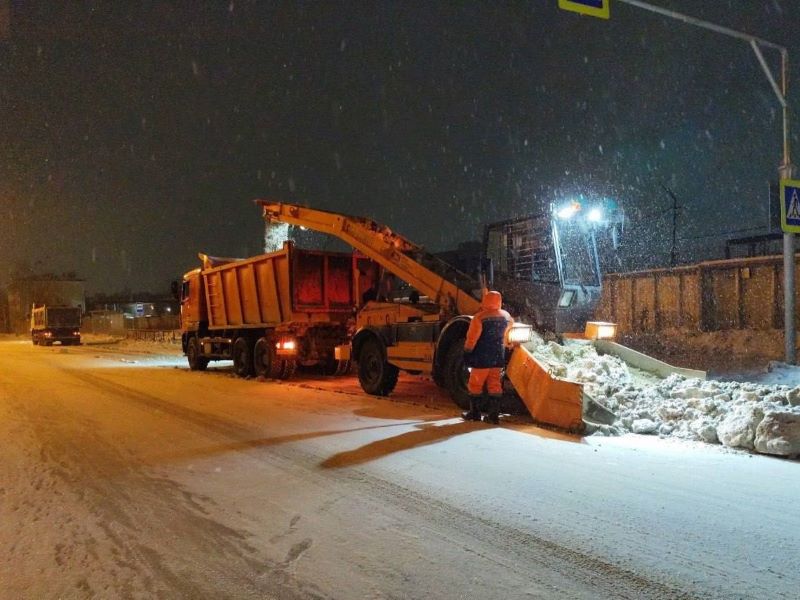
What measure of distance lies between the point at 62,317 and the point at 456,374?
42.5 metres

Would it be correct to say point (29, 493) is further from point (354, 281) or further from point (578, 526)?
point (354, 281)

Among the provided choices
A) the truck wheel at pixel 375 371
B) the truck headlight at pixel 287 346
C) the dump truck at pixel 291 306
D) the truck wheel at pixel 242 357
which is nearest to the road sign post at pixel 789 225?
the truck wheel at pixel 375 371

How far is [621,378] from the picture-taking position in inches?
347

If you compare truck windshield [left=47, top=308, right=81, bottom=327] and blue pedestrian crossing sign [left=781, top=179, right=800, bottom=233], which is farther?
truck windshield [left=47, top=308, right=81, bottom=327]

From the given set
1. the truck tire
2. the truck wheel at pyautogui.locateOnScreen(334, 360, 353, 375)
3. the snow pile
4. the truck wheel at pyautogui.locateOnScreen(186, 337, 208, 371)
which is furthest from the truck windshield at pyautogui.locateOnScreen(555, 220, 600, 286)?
the truck wheel at pyautogui.locateOnScreen(186, 337, 208, 371)

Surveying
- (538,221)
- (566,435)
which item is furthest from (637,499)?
(538,221)

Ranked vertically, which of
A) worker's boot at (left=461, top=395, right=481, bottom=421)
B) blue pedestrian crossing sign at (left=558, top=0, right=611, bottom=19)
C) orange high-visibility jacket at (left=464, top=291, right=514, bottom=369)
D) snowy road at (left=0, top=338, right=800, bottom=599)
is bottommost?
snowy road at (left=0, top=338, right=800, bottom=599)

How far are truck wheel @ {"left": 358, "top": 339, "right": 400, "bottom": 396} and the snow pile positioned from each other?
3.10m

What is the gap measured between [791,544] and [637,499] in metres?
1.14

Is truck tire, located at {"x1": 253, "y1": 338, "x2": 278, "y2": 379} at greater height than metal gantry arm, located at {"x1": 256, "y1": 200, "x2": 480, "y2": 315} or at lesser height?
lesser

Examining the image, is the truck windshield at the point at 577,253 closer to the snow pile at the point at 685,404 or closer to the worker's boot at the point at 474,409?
the snow pile at the point at 685,404

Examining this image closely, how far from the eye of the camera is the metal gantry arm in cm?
1012

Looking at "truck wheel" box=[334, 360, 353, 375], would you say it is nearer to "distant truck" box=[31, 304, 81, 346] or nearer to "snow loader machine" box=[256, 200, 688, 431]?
"snow loader machine" box=[256, 200, 688, 431]

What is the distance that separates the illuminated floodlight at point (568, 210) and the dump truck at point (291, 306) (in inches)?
184
